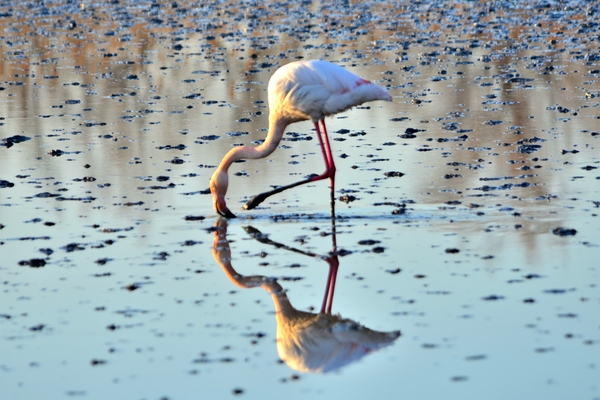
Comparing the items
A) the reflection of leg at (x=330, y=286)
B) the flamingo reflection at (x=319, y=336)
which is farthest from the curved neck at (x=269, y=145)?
the flamingo reflection at (x=319, y=336)

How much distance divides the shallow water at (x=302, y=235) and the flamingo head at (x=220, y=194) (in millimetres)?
140

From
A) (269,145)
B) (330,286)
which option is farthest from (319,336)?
(269,145)

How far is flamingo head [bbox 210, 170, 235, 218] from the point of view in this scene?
8.05 meters

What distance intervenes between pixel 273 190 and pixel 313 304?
8.01 feet

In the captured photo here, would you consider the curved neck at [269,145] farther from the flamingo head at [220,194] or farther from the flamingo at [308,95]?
the flamingo head at [220,194]

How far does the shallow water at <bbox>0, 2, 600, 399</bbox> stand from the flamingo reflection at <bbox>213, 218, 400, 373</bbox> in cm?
5

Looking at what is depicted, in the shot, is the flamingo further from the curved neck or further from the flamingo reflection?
the flamingo reflection

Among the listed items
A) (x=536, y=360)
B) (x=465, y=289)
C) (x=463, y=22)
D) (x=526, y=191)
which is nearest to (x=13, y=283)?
(x=465, y=289)

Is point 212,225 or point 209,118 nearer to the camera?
point 212,225

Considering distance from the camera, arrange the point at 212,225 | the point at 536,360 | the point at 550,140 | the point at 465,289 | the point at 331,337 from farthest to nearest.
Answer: the point at 550,140 → the point at 212,225 → the point at 465,289 → the point at 331,337 → the point at 536,360

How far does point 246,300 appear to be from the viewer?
619 centimetres

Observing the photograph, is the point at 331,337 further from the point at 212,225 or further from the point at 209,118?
the point at 209,118

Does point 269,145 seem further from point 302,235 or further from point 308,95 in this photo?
point 302,235

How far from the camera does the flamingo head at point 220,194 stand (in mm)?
8055
